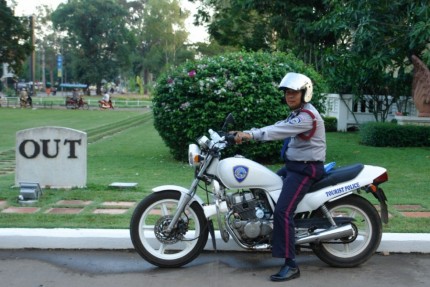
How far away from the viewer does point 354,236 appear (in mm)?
5074

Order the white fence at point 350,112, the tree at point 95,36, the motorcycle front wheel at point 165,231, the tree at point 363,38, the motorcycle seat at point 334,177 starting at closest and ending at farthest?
the motorcycle seat at point 334,177 → the motorcycle front wheel at point 165,231 → the tree at point 363,38 → the white fence at point 350,112 → the tree at point 95,36

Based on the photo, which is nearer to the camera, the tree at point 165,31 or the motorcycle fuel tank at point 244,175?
the motorcycle fuel tank at point 244,175

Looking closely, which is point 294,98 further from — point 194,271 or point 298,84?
point 194,271

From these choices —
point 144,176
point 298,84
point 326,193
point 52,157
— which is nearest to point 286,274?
point 326,193

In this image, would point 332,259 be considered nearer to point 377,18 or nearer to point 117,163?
point 117,163

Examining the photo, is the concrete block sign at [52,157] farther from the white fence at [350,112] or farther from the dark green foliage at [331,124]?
the dark green foliage at [331,124]

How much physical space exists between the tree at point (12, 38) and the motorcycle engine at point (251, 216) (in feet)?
132

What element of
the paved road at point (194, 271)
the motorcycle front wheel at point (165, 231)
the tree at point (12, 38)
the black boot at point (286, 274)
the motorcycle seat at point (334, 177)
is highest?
the tree at point (12, 38)

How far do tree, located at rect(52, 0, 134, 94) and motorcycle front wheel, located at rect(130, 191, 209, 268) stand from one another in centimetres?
7404

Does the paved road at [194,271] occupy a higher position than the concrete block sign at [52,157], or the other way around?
the concrete block sign at [52,157]

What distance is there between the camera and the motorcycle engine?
193 inches

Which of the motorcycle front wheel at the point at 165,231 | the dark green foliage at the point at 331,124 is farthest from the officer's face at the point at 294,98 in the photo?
the dark green foliage at the point at 331,124

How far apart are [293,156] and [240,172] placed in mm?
483

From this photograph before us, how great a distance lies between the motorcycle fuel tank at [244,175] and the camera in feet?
15.8
